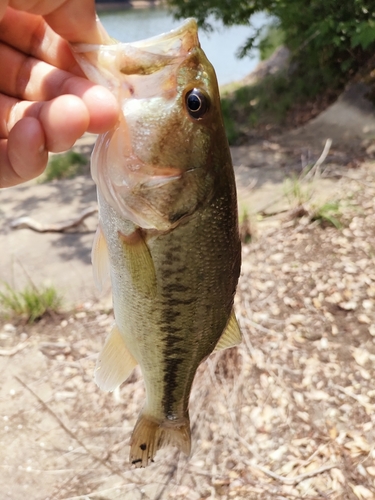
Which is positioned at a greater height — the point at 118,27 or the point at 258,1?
the point at 258,1

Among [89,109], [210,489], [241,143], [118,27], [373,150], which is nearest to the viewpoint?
[89,109]

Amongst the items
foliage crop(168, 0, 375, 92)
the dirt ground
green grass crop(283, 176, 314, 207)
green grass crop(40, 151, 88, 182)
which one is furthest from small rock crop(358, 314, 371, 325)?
green grass crop(40, 151, 88, 182)

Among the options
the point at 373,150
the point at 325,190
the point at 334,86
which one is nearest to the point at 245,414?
the point at 325,190

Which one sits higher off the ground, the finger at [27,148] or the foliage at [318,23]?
the finger at [27,148]

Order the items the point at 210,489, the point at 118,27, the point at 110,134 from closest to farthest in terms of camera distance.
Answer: the point at 110,134, the point at 210,489, the point at 118,27

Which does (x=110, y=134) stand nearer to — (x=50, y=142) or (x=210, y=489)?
(x=50, y=142)

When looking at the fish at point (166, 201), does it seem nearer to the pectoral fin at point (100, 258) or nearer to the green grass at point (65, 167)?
the pectoral fin at point (100, 258)

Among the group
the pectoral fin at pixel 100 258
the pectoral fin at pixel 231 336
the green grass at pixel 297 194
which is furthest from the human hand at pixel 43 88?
the green grass at pixel 297 194
